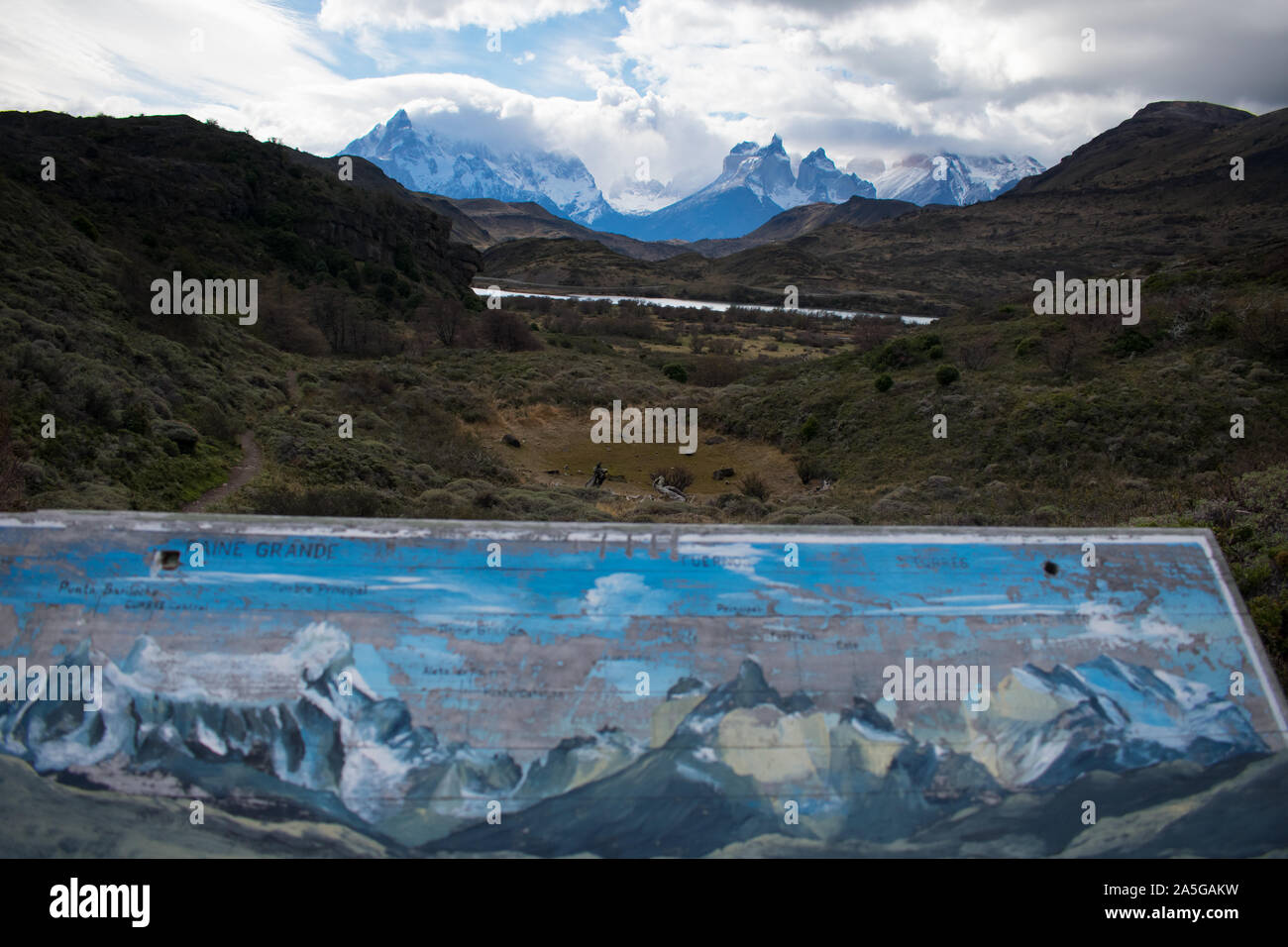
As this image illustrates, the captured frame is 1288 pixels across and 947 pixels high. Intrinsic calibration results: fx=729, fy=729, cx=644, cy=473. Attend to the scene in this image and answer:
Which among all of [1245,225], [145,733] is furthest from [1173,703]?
[1245,225]

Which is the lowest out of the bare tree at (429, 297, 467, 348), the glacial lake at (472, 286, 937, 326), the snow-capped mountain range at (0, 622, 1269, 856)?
the snow-capped mountain range at (0, 622, 1269, 856)

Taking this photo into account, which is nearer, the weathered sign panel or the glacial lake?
the weathered sign panel

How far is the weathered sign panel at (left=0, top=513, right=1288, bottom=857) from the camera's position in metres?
4.36

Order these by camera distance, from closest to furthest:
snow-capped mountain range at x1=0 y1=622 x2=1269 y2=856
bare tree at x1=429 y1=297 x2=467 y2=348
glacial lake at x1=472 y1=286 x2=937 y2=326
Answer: snow-capped mountain range at x1=0 y1=622 x2=1269 y2=856, bare tree at x1=429 y1=297 x2=467 y2=348, glacial lake at x1=472 y1=286 x2=937 y2=326

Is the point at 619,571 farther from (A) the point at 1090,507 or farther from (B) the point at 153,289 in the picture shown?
(B) the point at 153,289

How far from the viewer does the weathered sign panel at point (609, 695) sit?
4363 mm

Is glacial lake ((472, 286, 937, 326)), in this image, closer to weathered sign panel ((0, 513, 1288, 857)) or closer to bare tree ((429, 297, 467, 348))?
bare tree ((429, 297, 467, 348))

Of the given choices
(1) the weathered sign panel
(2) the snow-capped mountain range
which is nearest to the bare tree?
(1) the weathered sign panel

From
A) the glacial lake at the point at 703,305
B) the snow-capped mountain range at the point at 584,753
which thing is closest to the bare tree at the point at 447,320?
the glacial lake at the point at 703,305

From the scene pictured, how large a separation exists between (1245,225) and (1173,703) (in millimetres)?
113223

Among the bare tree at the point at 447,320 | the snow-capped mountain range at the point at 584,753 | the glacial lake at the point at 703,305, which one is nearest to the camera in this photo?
Answer: the snow-capped mountain range at the point at 584,753

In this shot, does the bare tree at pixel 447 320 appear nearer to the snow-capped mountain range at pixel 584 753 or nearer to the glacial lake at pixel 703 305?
the glacial lake at pixel 703 305

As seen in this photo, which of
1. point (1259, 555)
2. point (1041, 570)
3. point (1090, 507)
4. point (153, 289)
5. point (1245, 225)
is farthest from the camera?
point (1245, 225)
